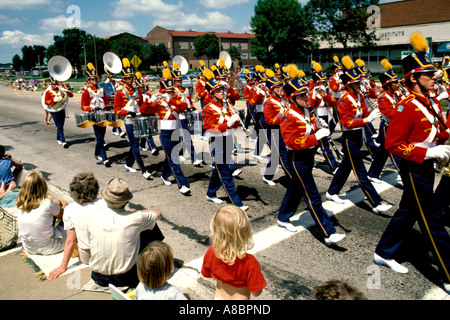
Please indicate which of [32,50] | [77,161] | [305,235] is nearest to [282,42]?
[77,161]

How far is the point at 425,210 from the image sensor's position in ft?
12.4

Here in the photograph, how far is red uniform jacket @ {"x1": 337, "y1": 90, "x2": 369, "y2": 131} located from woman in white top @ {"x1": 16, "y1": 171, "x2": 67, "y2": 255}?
4409 millimetres

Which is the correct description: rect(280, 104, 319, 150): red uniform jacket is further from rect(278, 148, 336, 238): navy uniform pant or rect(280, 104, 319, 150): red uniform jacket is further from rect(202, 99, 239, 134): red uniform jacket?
rect(202, 99, 239, 134): red uniform jacket

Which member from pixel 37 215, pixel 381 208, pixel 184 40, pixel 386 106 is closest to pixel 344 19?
pixel 386 106

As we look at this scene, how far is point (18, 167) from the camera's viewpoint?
5934mm

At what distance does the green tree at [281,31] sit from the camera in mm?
55031

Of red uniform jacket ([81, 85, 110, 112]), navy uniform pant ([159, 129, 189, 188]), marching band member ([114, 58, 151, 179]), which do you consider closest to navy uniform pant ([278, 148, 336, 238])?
navy uniform pant ([159, 129, 189, 188])

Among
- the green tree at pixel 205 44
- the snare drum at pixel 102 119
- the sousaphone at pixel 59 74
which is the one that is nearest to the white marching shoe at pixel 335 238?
the snare drum at pixel 102 119

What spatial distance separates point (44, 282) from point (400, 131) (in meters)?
4.20

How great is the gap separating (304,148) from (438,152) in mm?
1505

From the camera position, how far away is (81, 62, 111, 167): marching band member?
364 inches

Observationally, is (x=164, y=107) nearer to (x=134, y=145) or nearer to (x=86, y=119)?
(x=134, y=145)

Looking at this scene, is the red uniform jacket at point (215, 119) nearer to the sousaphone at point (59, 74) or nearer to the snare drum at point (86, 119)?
the snare drum at point (86, 119)
